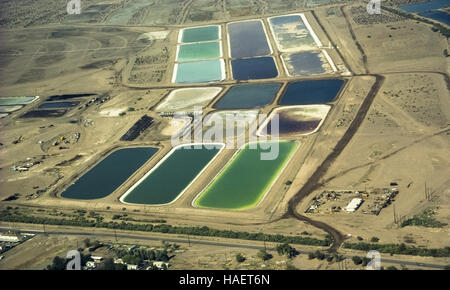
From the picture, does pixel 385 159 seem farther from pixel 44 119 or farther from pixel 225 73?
pixel 44 119

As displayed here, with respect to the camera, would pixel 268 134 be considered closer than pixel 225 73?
Yes

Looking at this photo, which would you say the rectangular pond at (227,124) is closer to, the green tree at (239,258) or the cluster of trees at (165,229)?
the cluster of trees at (165,229)

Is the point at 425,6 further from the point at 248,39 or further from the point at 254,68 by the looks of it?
the point at 254,68

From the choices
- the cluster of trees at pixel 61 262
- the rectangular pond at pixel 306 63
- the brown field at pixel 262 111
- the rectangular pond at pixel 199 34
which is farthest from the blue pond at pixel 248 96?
the cluster of trees at pixel 61 262

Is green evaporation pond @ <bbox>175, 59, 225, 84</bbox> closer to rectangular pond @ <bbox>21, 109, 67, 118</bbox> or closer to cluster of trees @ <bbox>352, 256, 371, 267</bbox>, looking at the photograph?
rectangular pond @ <bbox>21, 109, 67, 118</bbox>
